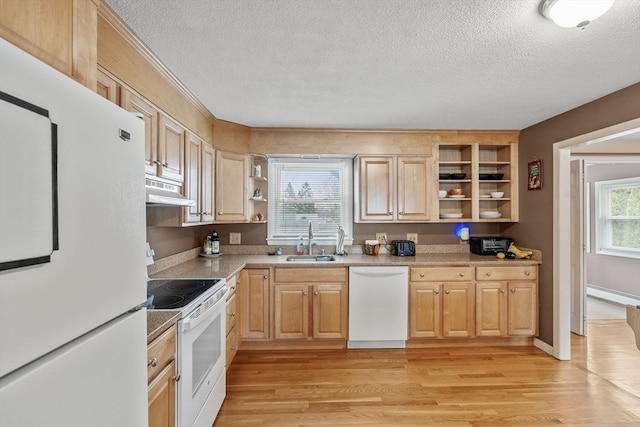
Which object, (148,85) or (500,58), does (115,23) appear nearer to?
(148,85)

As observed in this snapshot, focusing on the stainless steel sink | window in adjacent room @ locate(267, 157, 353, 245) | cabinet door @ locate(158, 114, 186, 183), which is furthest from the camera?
window in adjacent room @ locate(267, 157, 353, 245)

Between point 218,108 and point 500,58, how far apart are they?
88.8 inches

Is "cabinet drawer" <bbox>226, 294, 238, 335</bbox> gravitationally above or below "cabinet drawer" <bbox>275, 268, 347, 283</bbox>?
below

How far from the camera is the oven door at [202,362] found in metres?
1.60

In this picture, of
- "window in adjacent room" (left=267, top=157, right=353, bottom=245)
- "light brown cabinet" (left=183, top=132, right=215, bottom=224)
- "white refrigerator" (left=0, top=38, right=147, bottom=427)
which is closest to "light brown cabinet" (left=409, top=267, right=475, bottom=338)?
"window in adjacent room" (left=267, top=157, right=353, bottom=245)

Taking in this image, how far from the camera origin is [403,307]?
3201mm

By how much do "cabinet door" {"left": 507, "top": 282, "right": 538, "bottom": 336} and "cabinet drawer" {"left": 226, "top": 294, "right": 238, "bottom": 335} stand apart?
2.79 meters

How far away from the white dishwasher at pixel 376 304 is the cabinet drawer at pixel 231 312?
3.76ft

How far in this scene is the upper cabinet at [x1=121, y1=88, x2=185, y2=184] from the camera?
1815 millimetres

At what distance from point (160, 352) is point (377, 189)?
2.71m

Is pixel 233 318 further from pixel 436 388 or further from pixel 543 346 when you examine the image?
pixel 543 346

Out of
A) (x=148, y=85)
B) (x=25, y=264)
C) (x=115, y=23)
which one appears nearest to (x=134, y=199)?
(x=25, y=264)

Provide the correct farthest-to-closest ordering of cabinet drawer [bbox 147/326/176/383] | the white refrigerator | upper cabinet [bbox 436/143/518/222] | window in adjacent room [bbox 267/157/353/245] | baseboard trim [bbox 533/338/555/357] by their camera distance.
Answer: window in adjacent room [bbox 267/157/353/245] → upper cabinet [bbox 436/143/518/222] → baseboard trim [bbox 533/338/555/357] → cabinet drawer [bbox 147/326/176/383] → the white refrigerator

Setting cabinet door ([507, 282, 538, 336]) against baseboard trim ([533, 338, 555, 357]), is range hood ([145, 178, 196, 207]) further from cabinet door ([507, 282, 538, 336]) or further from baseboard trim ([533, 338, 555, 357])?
baseboard trim ([533, 338, 555, 357])
